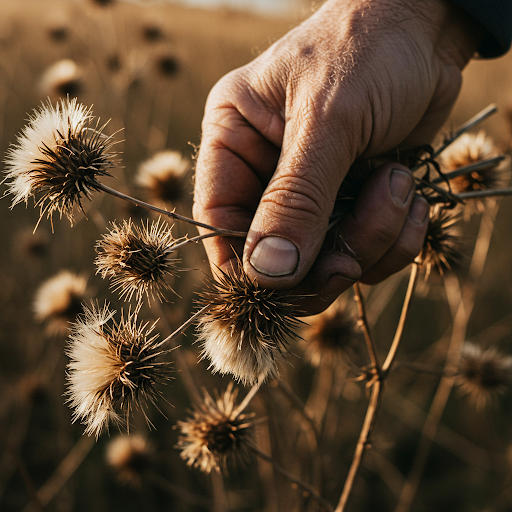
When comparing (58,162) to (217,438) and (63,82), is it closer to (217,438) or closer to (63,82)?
(217,438)

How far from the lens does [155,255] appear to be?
141 centimetres

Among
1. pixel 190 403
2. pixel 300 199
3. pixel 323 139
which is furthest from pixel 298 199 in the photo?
pixel 190 403

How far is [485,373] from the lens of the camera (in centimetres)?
262

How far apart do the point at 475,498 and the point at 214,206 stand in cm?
373

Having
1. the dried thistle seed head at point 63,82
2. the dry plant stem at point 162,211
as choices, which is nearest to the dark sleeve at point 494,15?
the dry plant stem at point 162,211

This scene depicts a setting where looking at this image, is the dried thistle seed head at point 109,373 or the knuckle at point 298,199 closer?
the dried thistle seed head at point 109,373

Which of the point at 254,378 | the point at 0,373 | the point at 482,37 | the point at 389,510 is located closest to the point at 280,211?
the point at 254,378

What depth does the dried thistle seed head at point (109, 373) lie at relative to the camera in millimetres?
1336

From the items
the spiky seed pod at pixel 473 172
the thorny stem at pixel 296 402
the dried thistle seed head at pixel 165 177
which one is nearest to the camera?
the thorny stem at pixel 296 402

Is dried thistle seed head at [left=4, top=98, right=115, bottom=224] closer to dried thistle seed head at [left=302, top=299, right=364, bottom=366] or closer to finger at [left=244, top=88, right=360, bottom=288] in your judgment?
finger at [left=244, top=88, right=360, bottom=288]

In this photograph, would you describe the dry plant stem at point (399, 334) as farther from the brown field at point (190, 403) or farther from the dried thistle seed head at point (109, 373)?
the dried thistle seed head at point (109, 373)

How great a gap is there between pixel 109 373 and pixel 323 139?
3.83 ft

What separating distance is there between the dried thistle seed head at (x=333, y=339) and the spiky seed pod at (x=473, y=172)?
90 cm

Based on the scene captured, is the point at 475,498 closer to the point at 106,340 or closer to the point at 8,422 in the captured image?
the point at 106,340
